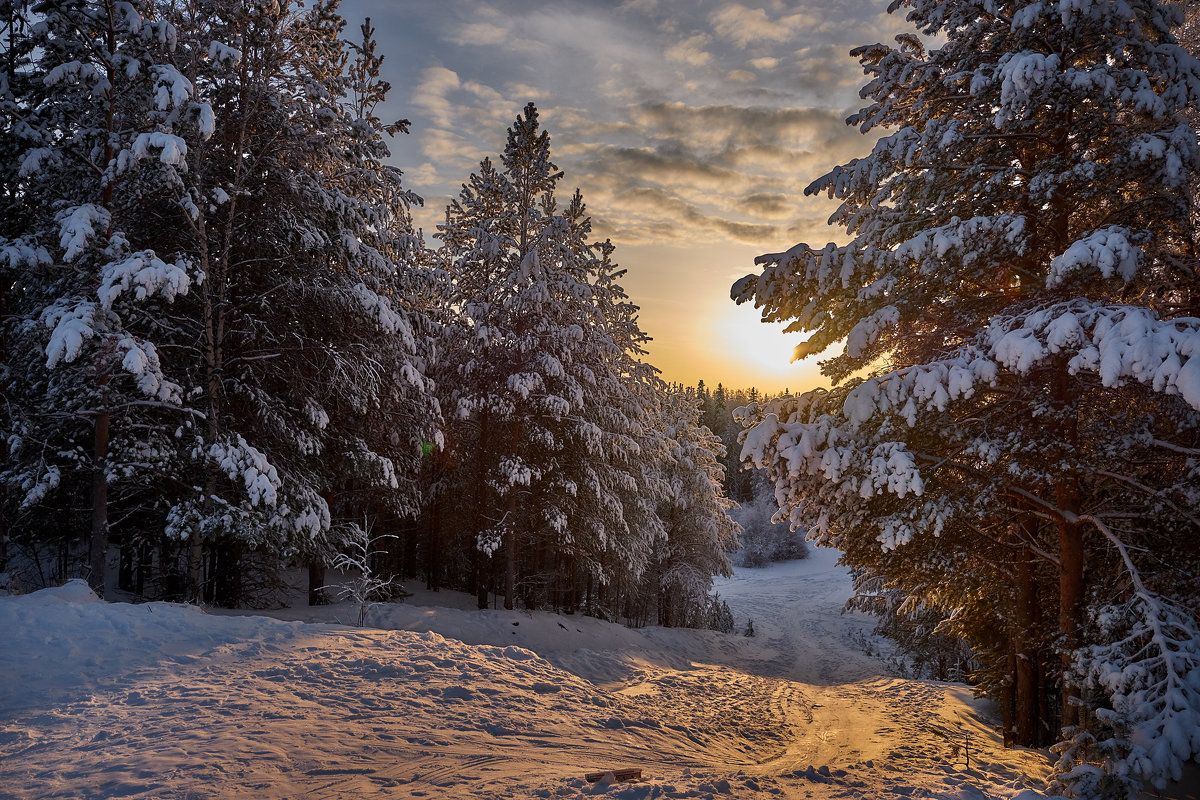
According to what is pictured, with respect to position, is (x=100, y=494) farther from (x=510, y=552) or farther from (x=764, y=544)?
(x=764, y=544)

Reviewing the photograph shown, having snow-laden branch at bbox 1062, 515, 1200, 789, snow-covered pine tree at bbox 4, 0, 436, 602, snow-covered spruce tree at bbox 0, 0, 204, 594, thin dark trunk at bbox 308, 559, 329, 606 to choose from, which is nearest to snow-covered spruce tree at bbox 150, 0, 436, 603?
snow-covered pine tree at bbox 4, 0, 436, 602

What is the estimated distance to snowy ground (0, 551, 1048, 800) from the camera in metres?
4.75

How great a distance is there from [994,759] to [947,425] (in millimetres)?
4697

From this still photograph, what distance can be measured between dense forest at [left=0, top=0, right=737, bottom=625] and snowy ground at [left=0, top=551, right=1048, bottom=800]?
8.69 feet

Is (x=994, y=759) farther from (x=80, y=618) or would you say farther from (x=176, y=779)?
(x=80, y=618)

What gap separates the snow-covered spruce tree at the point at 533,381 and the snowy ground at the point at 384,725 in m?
4.95

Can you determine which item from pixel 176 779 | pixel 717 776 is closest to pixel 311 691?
pixel 176 779

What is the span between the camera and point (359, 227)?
12445 millimetres

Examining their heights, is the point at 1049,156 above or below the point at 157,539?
above

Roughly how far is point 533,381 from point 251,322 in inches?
259

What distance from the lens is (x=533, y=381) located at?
15.6 metres

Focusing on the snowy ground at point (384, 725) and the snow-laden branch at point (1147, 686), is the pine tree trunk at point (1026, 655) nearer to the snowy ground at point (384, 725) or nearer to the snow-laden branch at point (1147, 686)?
the snowy ground at point (384, 725)

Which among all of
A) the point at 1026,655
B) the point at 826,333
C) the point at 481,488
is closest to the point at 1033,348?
the point at 826,333

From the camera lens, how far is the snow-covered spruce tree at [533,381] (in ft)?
52.4
